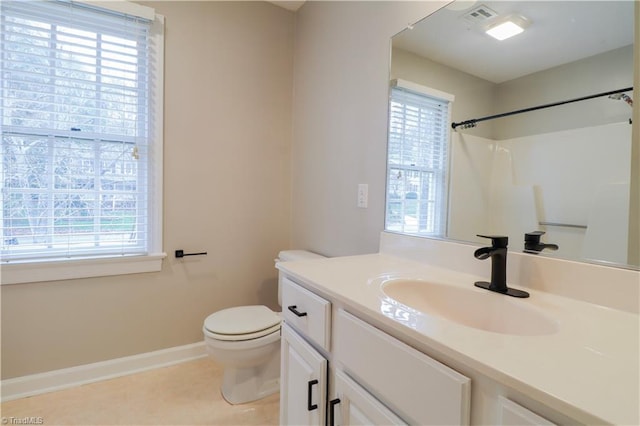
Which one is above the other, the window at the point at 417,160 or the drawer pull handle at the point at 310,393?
the window at the point at 417,160

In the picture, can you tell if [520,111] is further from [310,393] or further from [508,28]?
[310,393]

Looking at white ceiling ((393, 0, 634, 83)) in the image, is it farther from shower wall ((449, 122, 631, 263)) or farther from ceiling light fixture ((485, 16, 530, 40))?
shower wall ((449, 122, 631, 263))

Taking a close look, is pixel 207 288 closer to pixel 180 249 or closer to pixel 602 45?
pixel 180 249

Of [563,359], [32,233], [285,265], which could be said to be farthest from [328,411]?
[32,233]

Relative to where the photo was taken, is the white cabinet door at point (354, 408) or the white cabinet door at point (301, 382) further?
the white cabinet door at point (301, 382)

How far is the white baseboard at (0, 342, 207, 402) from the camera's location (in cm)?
167

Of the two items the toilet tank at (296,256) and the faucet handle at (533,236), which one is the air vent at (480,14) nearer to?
the faucet handle at (533,236)

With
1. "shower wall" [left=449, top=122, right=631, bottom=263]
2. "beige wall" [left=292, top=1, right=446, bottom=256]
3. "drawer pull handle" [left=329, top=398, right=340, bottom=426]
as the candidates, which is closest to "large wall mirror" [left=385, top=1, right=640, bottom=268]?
"shower wall" [left=449, top=122, right=631, bottom=263]

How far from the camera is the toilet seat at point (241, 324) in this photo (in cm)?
157

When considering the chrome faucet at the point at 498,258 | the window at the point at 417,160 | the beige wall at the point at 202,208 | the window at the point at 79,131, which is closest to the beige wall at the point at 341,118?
the window at the point at 417,160

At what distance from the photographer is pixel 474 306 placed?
0.95 metres

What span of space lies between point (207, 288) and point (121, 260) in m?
0.55

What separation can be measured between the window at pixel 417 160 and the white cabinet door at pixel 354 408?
702 millimetres

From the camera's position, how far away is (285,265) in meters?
1.19
